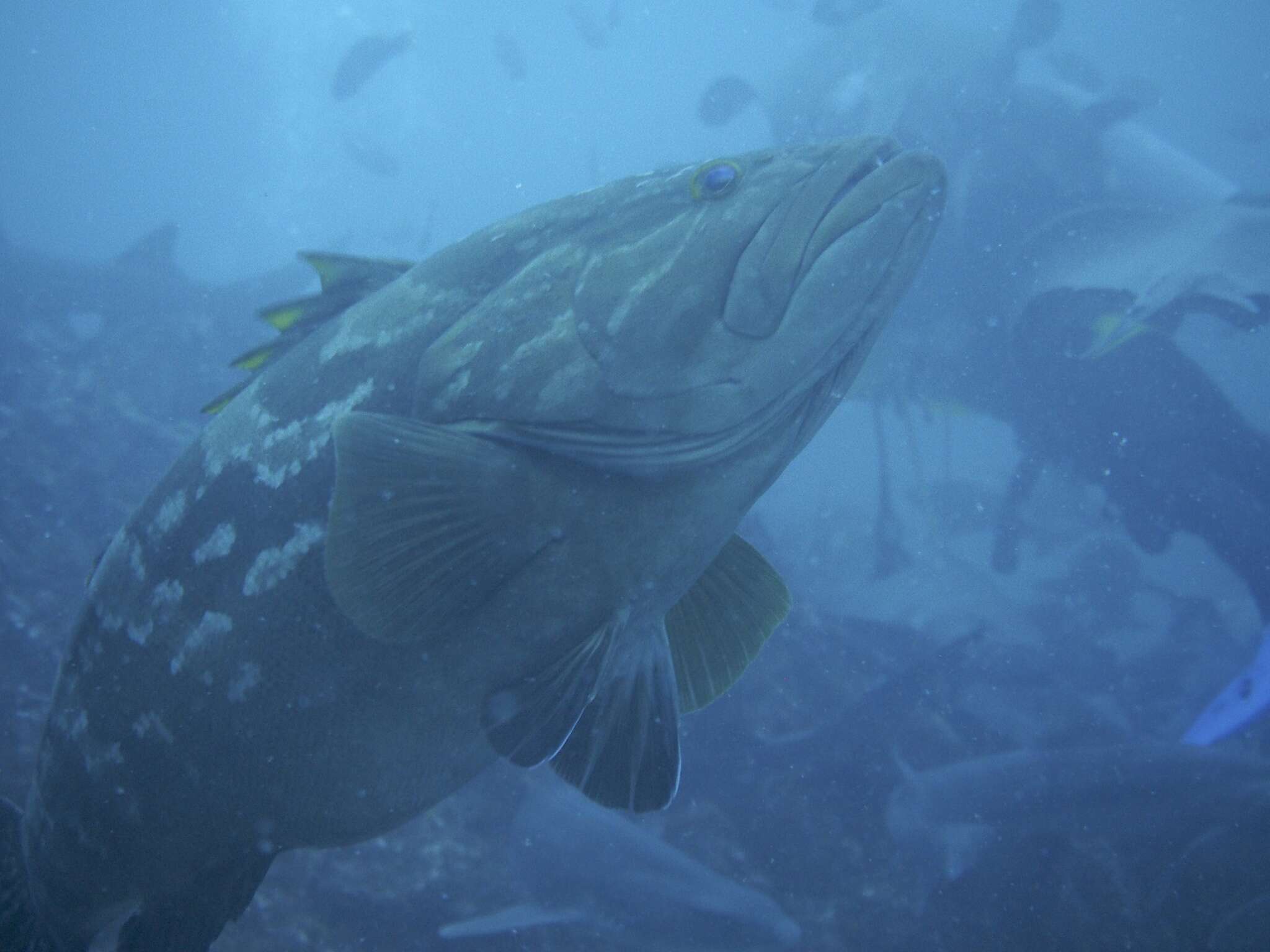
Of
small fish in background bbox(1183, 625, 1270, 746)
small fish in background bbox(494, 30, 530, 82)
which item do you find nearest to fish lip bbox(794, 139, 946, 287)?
small fish in background bbox(1183, 625, 1270, 746)

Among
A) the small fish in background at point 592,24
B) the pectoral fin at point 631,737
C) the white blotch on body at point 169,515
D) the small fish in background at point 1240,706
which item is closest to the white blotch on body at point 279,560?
the white blotch on body at point 169,515

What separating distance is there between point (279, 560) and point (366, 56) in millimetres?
21982

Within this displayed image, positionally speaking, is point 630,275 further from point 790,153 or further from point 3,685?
point 3,685

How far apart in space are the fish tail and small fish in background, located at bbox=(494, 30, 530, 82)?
83.0 ft

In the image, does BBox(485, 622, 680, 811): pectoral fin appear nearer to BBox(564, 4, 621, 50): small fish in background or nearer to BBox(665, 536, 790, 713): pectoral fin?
BBox(665, 536, 790, 713): pectoral fin

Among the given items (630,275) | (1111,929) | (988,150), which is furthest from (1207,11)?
(630,275)

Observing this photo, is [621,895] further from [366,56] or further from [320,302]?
[366,56]

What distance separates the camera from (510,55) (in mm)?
23172

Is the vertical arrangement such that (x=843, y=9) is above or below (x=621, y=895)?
above

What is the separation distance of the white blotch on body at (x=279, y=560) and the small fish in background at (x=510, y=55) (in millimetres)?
25484

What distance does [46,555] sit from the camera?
7.46 metres

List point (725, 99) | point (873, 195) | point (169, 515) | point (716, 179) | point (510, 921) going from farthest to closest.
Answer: point (725, 99) < point (510, 921) < point (169, 515) < point (716, 179) < point (873, 195)

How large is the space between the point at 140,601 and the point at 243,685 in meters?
0.44

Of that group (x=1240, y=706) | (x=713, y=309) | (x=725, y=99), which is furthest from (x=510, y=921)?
(x=725, y=99)
